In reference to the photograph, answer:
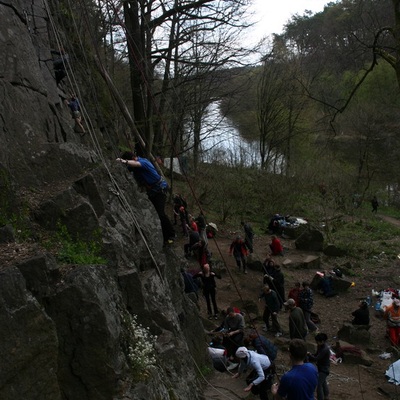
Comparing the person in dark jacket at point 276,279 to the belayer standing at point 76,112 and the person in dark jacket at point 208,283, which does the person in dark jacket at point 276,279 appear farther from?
the belayer standing at point 76,112

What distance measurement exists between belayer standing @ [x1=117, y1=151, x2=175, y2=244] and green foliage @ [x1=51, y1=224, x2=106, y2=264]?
2367mm

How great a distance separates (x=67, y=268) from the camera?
4.37 m

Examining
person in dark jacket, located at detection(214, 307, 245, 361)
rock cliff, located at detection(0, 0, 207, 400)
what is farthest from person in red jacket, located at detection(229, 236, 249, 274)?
rock cliff, located at detection(0, 0, 207, 400)

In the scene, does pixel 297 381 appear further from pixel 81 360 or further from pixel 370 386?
pixel 370 386

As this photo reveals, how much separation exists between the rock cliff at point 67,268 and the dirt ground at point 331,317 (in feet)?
3.70

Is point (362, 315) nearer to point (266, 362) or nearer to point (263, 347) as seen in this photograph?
point (263, 347)

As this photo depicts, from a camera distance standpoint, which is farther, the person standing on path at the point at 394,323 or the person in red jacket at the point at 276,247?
the person in red jacket at the point at 276,247

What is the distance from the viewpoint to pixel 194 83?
1734cm

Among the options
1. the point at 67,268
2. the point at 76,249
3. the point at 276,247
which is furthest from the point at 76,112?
the point at 276,247

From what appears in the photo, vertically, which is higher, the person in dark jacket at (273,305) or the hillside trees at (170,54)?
the hillside trees at (170,54)

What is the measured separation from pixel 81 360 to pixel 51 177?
276cm

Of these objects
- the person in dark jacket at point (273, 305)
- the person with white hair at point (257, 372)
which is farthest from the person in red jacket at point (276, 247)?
the person with white hair at point (257, 372)

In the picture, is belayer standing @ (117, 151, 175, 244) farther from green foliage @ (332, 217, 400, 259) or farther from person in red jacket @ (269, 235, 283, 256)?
green foliage @ (332, 217, 400, 259)

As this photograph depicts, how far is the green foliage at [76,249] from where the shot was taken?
15.2 feet
